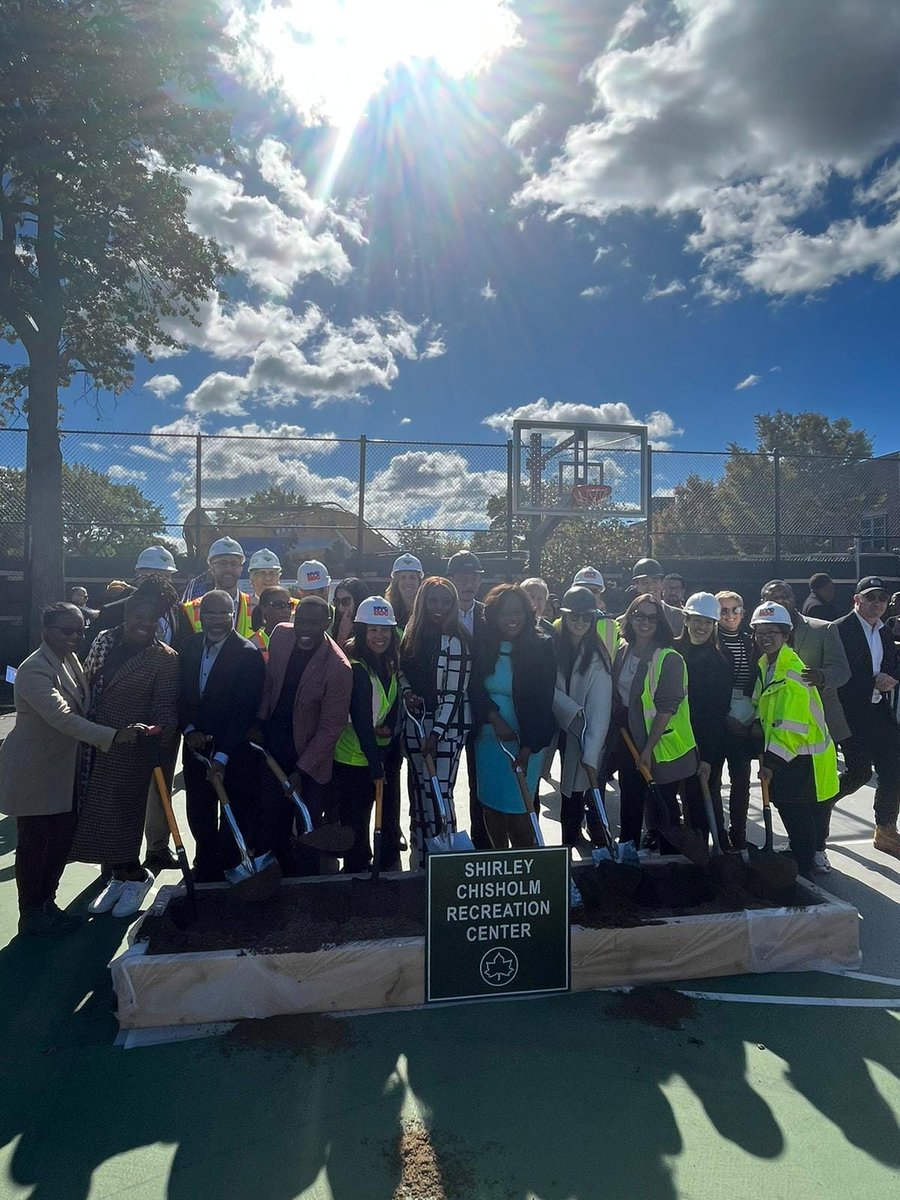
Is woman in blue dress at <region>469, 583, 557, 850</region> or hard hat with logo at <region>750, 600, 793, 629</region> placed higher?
hard hat with logo at <region>750, 600, 793, 629</region>

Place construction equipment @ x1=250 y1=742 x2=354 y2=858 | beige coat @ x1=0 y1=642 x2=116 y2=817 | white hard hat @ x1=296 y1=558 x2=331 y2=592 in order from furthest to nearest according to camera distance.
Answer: white hard hat @ x1=296 y1=558 x2=331 y2=592 < beige coat @ x1=0 y1=642 x2=116 y2=817 < construction equipment @ x1=250 y1=742 x2=354 y2=858

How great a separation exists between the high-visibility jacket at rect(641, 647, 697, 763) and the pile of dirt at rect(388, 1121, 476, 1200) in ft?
7.78

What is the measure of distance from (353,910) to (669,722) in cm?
202

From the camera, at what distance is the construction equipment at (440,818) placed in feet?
12.5

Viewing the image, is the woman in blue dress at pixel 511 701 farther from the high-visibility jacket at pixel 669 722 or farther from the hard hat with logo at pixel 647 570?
the hard hat with logo at pixel 647 570

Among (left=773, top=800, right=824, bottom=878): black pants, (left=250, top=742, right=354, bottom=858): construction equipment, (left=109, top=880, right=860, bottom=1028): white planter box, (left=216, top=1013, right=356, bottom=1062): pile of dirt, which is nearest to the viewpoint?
(left=216, top=1013, right=356, bottom=1062): pile of dirt

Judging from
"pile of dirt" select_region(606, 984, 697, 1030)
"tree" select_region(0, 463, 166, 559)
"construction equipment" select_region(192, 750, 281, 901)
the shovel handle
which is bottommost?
"pile of dirt" select_region(606, 984, 697, 1030)

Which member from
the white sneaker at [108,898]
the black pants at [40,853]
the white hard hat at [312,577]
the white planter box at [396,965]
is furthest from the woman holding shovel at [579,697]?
the black pants at [40,853]

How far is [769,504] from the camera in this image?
13625 millimetres

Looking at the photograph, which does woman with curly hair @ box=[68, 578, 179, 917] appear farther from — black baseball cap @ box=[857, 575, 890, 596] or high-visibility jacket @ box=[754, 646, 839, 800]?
black baseball cap @ box=[857, 575, 890, 596]

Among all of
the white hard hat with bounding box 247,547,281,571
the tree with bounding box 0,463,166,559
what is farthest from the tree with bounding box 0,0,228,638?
the white hard hat with bounding box 247,547,281,571

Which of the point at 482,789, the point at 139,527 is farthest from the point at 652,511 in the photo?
the point at 482,789

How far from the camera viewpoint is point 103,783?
12.4 feet

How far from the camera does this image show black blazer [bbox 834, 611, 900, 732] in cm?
500
